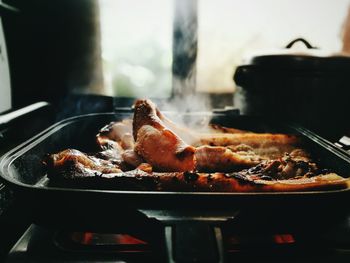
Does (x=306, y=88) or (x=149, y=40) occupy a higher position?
(x=149, y=40)

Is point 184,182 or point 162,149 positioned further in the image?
point 162,149

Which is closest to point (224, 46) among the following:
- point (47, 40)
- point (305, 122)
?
point (305, 122)

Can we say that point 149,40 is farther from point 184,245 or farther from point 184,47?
point 184,245

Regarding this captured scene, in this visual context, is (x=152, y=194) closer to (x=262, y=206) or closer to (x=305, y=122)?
(x=262, y=206)

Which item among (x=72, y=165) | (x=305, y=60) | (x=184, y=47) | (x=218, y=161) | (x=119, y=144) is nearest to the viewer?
(x=72, y=165)

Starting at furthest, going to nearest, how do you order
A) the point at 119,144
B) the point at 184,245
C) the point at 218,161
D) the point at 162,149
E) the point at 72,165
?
the point at 119,144 < the point at 218,161 < the point at 162,149 < the point at 72,165 < the point at 184,245

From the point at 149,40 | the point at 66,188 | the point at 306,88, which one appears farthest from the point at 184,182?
the point at 149,40

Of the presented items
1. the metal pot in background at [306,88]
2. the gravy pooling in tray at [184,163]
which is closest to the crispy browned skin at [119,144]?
the gravy pooling in tray at [184,163]

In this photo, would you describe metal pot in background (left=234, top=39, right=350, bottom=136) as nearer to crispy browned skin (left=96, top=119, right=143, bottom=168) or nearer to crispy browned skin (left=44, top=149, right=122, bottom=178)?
crispy browned skin (left=96, top=119, right=143, bottom=168)
